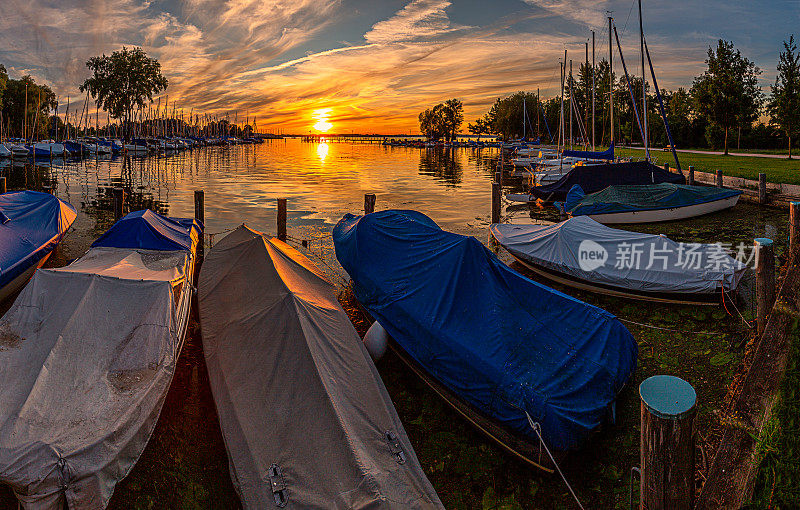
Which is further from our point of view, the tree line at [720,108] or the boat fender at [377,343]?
the tree line at [720,108]

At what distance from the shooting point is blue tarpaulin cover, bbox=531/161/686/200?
25969 mm

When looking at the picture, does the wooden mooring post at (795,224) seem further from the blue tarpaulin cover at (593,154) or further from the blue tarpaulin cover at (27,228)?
the blue tarpaulin cover at (593,154)

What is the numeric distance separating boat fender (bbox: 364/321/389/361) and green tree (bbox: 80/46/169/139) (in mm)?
105610

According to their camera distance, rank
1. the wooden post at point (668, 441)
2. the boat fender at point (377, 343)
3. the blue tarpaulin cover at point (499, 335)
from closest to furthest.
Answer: the wooden post at point (668, 441), the blue tarpaulin cover at point (499, 335), the boat fender at point (377, 343)

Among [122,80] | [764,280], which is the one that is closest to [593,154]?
[764,280]

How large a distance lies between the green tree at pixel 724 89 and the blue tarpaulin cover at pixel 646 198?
24214 mm

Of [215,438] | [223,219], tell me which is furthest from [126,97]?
[215,438]

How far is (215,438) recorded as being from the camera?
23.7 feet

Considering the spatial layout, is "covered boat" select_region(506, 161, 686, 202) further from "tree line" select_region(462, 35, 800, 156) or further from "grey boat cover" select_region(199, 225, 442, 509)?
"grey boat cover" select_region(199, 225, 442, 509)

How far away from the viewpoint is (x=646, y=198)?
22219mm

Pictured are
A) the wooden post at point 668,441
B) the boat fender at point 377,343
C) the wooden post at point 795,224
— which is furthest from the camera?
the wooden post at point 795,224

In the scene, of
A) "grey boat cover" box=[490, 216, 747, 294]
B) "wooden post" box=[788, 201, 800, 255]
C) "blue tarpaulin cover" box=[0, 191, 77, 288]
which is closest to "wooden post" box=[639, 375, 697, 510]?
"grey boat cover" box=[490, 216, 747, 294]

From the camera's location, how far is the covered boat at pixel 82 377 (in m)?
5.17

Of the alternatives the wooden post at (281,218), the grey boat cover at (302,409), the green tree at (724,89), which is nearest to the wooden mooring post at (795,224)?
the grey boat cover at (302,409)
